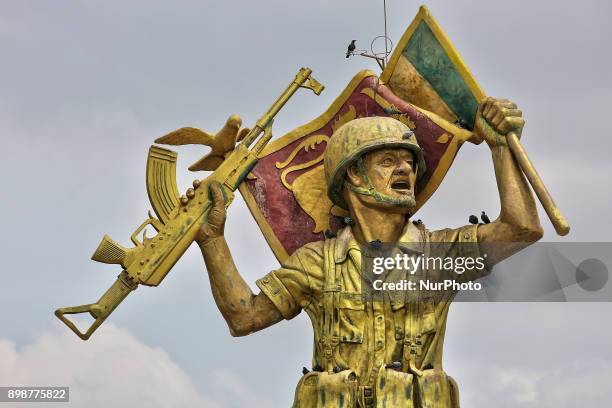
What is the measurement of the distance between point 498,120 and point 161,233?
2.72 metres

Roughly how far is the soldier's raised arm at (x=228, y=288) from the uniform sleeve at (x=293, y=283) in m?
0.07

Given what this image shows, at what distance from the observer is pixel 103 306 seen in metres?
11.7

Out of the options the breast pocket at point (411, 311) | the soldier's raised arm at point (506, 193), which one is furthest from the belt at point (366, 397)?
the soldier's raised arm at point (506, 193)

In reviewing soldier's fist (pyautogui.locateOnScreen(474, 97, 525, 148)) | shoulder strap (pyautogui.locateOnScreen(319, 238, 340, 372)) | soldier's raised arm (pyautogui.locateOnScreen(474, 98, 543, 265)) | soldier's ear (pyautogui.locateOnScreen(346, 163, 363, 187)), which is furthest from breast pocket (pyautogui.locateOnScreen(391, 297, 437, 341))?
soldier's fist (pyautogui.locateOnScreen(474, 97, 525, 148))

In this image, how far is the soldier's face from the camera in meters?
11.5

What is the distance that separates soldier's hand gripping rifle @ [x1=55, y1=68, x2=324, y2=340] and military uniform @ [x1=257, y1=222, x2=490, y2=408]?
2.68 feet

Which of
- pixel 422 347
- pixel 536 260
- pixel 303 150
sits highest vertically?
pixel 303 150

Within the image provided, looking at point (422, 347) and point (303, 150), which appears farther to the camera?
point (303, 150)

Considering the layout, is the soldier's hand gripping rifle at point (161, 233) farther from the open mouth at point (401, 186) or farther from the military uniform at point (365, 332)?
the open mouth at point (401, 186)

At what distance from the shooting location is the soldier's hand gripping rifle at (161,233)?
11.7 m

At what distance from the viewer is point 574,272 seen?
37.9 feet

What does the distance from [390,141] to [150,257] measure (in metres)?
2.05

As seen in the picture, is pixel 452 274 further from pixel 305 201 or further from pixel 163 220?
pixel 163 220

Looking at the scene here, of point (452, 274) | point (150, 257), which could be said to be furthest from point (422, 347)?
point (150, 257)
